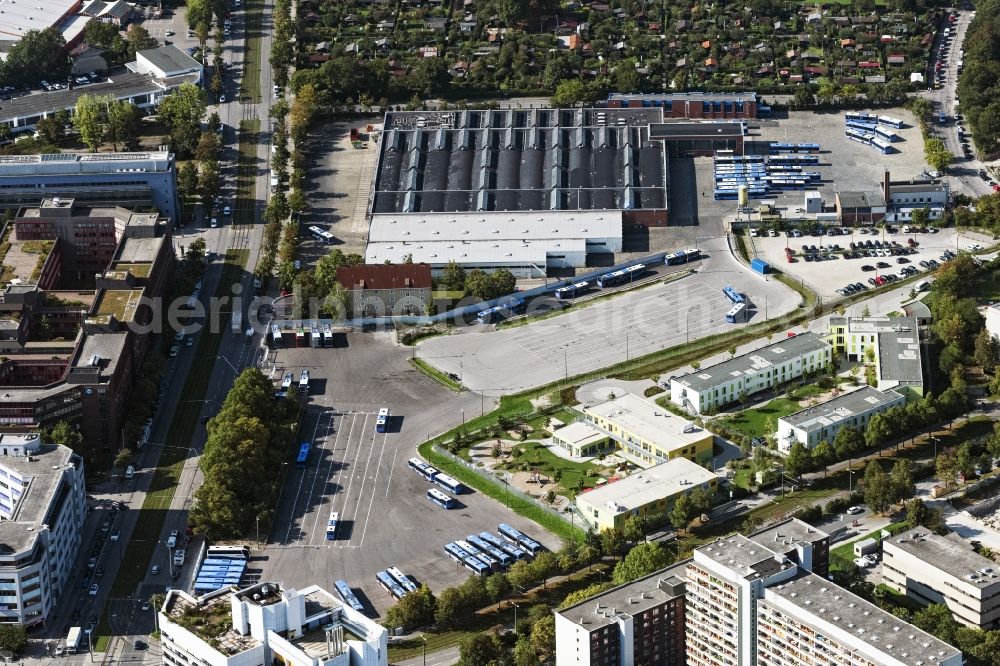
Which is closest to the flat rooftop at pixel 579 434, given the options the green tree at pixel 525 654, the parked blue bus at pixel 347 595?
the parked blue bus at pixel 347 595

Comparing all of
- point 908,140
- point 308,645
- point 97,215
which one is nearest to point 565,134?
point 908,140

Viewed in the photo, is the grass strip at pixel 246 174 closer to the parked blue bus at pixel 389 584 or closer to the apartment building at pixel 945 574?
the parked blue bus at pixel 389 584

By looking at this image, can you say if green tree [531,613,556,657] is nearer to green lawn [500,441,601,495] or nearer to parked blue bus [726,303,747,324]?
green lawn [500,441,601,495]

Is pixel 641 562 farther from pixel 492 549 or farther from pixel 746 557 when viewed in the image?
pixel 746 557

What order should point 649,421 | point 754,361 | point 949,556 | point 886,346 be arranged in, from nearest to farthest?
point 949,556
point 649,421
point 754,361
point 886,346

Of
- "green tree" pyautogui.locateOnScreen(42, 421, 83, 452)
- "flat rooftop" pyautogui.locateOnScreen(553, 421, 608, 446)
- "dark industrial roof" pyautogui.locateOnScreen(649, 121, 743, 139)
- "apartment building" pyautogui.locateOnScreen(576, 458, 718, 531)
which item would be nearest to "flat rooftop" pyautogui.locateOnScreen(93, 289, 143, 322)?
"green tree" pyautogui.locateOnScreen(42, 421, 83, 452)

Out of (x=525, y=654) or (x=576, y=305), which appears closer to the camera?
(x=525, y=654)

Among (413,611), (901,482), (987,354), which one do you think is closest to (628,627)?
(413,611)
